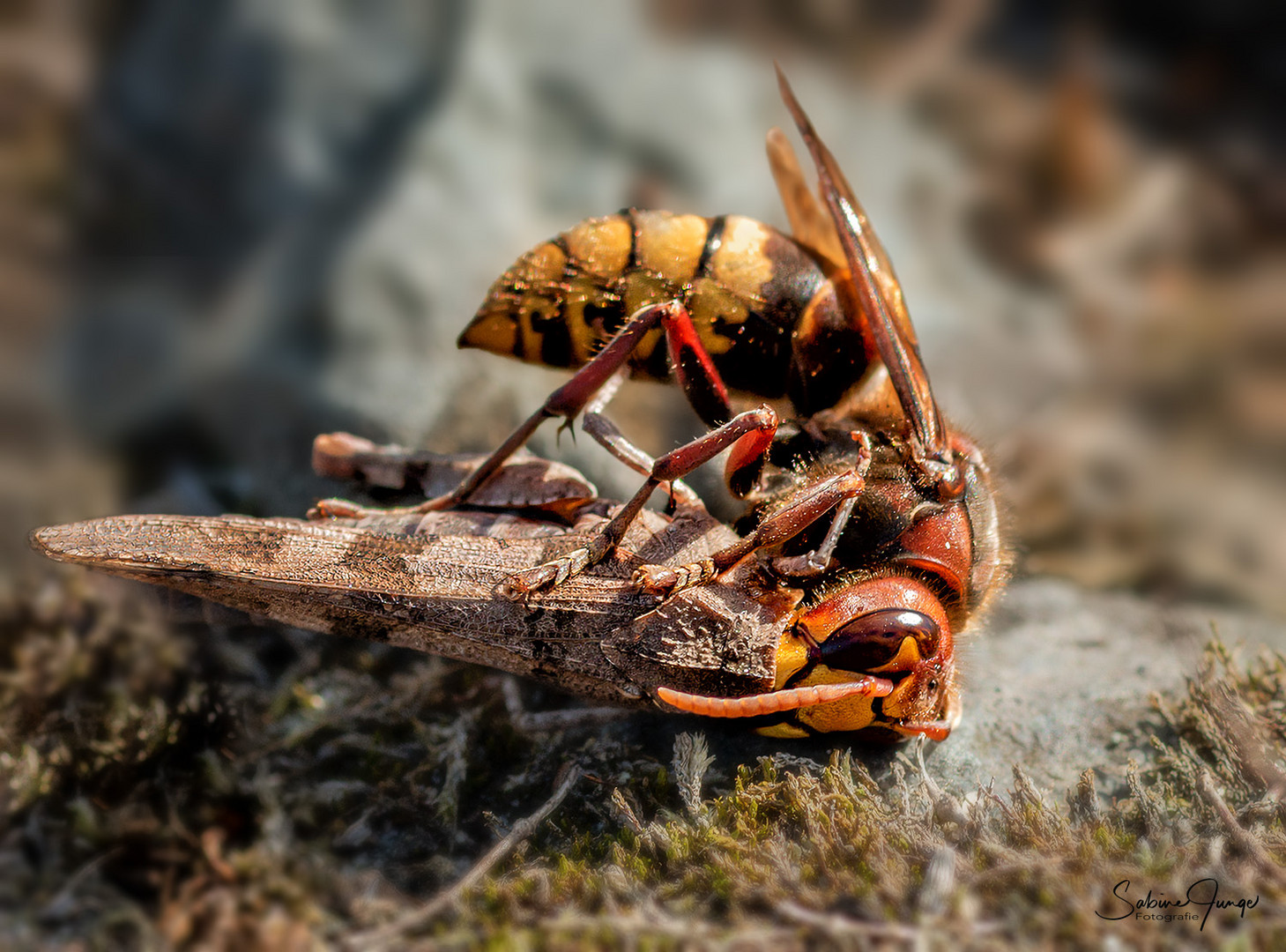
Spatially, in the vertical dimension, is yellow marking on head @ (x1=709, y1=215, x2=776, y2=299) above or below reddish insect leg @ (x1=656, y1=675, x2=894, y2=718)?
above

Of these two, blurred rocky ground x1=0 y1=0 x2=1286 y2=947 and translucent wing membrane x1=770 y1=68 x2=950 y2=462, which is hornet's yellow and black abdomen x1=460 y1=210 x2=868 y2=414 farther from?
blurred rocky ground x1=0 y1=0 x2=1286 y2=947

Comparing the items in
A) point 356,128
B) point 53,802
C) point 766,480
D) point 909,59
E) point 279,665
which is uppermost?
point 909,59

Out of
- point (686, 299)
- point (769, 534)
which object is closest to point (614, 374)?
point (686, 299)

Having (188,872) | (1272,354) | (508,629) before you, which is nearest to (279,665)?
(188,872)

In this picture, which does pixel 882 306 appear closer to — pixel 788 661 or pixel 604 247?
pixel 604 247

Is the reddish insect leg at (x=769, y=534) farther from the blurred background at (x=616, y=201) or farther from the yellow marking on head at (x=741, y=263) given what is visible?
the blurred background at (x=616, y=201)

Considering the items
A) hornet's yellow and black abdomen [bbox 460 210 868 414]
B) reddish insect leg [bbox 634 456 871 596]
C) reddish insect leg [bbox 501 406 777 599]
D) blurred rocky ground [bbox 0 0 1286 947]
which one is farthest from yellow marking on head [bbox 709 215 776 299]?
blurred rocky ground [bbox 0 0 1286 947]

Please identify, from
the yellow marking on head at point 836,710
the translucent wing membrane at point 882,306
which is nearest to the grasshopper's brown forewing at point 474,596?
the yellow marking on head at point 836,710

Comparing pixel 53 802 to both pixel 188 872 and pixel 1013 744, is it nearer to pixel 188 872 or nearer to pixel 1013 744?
pixel 188 872
